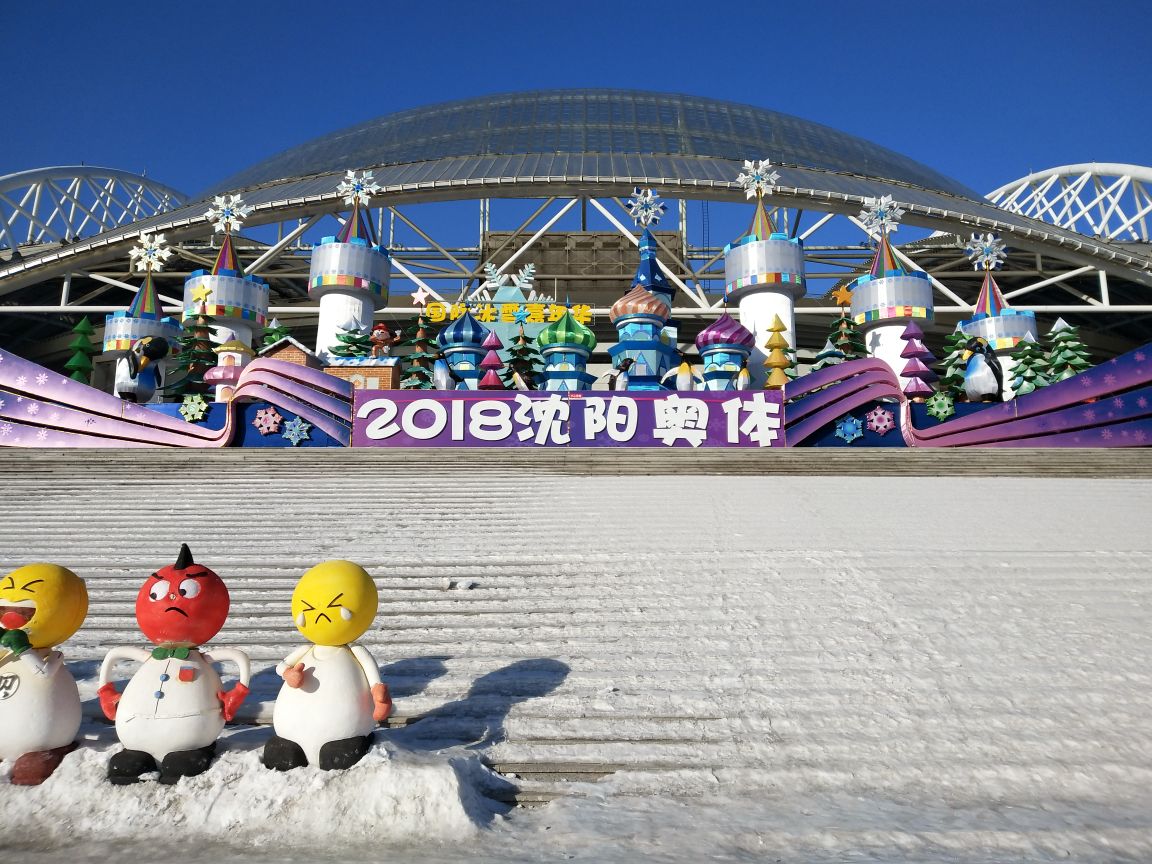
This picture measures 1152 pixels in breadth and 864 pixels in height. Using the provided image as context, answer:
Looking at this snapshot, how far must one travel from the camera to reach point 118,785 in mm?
3297

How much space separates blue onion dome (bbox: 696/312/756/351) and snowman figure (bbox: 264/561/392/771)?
14191 mm

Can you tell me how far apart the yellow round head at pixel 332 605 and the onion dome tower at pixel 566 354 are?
13.2 m

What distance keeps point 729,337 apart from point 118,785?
14.9m

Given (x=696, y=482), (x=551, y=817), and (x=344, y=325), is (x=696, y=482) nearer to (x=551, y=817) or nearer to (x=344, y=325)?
(x=551, y=817)

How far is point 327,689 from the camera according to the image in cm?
331

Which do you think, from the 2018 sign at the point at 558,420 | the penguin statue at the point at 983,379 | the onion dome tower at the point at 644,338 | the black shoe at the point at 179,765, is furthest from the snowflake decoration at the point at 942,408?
the black shoe at the point at 179,765

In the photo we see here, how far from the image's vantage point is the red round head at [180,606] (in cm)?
330

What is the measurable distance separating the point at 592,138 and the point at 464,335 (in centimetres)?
1841

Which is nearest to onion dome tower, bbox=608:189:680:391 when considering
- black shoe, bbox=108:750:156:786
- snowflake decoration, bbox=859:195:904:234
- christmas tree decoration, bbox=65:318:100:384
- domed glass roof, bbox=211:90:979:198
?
snowflake decoration, bbox=859:195:904:234

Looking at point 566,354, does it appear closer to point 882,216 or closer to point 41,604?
point 882,216

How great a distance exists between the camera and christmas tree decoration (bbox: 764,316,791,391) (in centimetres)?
1639

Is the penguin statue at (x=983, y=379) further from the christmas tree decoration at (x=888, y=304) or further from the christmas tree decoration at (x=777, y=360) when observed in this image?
the christmas tree decoration at (x=777, y=360)

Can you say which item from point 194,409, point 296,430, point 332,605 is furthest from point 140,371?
point 332,605

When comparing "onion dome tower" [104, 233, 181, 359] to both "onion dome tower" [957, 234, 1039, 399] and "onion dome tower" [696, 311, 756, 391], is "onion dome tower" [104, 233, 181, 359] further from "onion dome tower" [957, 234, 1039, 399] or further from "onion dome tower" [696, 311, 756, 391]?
"onion dome tower" [957, 234, 1039, 399]
